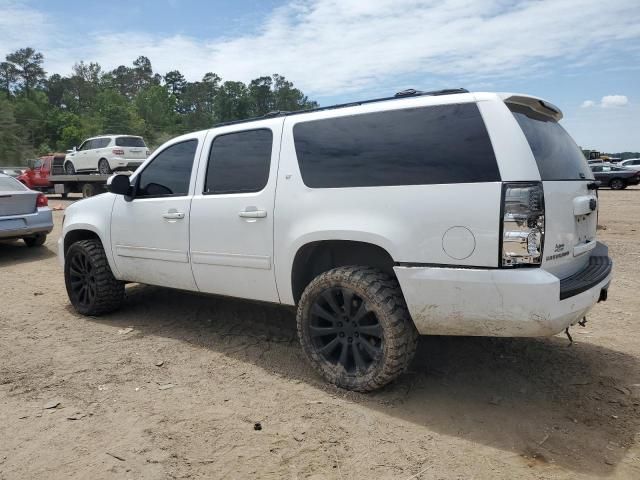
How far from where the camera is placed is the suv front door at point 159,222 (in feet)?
14.3

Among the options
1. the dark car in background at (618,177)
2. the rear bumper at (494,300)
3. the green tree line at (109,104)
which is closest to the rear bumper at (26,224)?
the rear bumper at (494,300)

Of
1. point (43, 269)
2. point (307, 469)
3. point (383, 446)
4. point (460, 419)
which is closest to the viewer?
point (307, 469)

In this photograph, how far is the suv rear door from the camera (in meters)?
2.83

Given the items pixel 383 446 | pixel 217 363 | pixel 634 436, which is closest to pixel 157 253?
pixel 217 363

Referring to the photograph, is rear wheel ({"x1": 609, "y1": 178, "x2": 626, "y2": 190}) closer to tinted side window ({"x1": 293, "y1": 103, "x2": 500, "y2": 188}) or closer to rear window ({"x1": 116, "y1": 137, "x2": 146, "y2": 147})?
rear window ({"x1": 116, "y1": 137, "x2": 146, "y2": 147})

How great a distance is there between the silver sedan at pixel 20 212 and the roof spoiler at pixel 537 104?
8.51m

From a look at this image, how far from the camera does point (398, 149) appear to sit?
10.3 feet

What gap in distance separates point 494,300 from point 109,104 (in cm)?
8740

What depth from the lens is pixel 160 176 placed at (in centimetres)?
467

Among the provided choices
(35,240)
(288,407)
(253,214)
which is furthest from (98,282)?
(35,240)

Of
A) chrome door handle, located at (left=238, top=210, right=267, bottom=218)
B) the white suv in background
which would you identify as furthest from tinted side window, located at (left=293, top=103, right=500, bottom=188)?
the white suv in background

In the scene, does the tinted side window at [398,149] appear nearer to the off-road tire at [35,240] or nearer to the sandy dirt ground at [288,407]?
the sandy dirt ground at [288,407]

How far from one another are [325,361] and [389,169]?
139 cm

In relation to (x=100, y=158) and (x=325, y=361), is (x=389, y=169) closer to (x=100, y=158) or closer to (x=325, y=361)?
(x=325, y=361)
